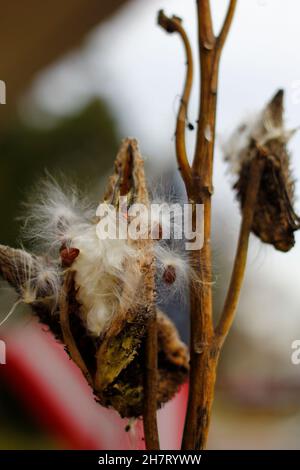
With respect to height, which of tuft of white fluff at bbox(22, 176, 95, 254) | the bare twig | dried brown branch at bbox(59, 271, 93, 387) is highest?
tuft of white fluff at bbox(22, 176, 95, 254)

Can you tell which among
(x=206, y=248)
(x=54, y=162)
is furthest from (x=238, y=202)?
(x=54, y=162)

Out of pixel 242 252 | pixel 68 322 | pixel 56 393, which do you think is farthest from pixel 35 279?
pixel 56 393

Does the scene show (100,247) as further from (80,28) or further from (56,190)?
(80,28)

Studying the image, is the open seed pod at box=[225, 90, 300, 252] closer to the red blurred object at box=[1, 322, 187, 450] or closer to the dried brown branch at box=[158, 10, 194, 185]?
the dried brown branch at box=[158, 10, 194, 185]

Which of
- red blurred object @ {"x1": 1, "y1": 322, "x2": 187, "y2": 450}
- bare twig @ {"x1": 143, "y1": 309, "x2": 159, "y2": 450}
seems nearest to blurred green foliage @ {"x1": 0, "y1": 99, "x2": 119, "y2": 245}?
red blurred object @ {"x1": 1, "y1": 322, "x2": 187, "y2": 450}

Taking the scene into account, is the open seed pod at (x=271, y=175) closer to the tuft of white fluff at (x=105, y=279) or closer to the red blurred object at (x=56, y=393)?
the tuft of white fluff at (x=105, y=279)

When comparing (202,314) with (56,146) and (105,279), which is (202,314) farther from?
(56,146)
